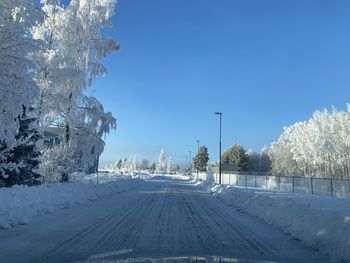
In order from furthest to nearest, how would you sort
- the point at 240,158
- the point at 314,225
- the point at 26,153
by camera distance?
the point at 240,158
the point at 26,153
the point at 314,225

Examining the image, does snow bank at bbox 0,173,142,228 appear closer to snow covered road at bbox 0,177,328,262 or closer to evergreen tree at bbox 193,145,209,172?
snow covered road at bbox 0,177,328,262

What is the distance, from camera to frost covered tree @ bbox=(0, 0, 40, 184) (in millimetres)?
17344

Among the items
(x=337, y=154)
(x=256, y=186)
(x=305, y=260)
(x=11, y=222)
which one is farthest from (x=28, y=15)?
(x=337, y=154)

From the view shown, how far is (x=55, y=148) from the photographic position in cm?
3062

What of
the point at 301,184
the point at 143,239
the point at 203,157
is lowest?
the point at 143,239

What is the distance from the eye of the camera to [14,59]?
57.9 feet

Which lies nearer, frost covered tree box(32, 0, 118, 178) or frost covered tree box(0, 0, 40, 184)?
frost covered tree box(0, 0, 40, 184)

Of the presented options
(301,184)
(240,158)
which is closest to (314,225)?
(301,184)

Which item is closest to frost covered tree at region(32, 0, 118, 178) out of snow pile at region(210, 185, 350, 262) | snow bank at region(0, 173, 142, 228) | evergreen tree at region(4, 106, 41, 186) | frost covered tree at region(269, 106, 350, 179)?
evergreen tree at region(4, 106, 41, 186)

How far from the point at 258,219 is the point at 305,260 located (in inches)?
355

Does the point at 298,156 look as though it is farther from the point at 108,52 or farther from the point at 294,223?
the point at 294,223

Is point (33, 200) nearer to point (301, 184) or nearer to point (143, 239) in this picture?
point (143, 239)

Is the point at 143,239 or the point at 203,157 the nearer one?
the point at 143,239

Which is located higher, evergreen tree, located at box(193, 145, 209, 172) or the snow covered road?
evergreen tree, located at box(193, 145, 209, 172)
